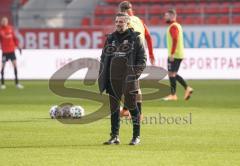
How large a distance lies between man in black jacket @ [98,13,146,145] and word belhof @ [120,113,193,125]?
3.40m

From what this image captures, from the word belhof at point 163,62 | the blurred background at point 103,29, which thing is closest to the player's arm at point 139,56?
the word belhof at point 163,62

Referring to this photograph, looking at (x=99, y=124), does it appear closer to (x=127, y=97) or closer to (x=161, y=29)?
(x=127, y=97)

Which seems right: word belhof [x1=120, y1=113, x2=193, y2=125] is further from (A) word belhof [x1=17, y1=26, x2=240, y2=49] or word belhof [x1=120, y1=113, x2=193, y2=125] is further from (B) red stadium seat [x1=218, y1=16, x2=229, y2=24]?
(B) red stadium seat [x1=218, y1=16, x2=229, y2=24]

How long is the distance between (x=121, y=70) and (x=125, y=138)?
4.43 ft

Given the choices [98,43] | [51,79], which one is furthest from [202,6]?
[51,79]

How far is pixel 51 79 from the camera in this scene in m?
30.4

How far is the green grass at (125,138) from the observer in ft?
37.3

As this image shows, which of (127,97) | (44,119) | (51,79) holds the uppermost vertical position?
(127,97)

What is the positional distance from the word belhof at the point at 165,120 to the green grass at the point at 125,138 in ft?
0.52

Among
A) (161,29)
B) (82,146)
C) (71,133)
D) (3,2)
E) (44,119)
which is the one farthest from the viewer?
(3,2)

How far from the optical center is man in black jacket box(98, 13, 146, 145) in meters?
13.0

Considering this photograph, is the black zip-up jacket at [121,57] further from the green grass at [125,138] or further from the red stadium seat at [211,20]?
the red stadium seat at [211,20]

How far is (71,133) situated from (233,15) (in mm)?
23911

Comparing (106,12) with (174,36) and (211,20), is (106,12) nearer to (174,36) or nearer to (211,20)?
(211,20)
